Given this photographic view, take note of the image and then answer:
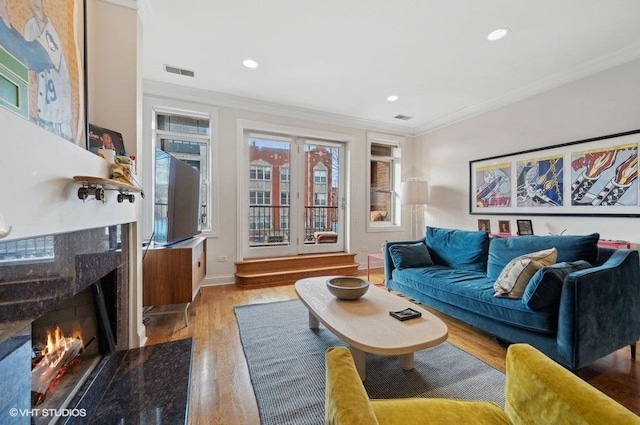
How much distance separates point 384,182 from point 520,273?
3.43m

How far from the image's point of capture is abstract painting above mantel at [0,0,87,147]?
93 centimetres

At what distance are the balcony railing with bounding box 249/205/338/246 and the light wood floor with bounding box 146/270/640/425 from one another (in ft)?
4.81

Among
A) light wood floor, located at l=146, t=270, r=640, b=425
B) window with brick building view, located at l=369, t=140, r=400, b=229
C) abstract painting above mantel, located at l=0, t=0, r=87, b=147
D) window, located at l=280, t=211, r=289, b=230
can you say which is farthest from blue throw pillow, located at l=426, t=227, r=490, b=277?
abstract painting above mantel, located at l=0, t=0, r=87, b=147

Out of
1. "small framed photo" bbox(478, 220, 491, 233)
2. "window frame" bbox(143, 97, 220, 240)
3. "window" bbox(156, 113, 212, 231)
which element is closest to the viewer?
"window frame" bbox(143, 97, 220, 240)

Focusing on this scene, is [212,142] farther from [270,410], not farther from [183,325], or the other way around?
[270,410]

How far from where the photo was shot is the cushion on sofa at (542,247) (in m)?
2.04

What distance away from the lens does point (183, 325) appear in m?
2.47

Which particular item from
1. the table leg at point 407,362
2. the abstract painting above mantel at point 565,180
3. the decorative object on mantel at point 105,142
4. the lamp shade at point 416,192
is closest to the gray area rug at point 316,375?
the table leg at point 407,362

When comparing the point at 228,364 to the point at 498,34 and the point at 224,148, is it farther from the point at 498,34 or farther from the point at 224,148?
the point at 498,34

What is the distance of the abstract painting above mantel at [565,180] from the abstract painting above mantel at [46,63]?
4416 millimetres

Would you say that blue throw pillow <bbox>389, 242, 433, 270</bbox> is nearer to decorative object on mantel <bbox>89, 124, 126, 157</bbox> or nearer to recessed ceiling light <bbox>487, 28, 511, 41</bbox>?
recessed ceiling light <bbox>487, 28, 511, 41</bbox>

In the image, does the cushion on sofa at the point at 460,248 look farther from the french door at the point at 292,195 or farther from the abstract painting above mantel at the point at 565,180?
the french door at the point at 292,195

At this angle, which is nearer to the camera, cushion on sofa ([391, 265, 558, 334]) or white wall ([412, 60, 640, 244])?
cushion on sofa ([391, 265, 558, 334])

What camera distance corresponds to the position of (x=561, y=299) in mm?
1645
